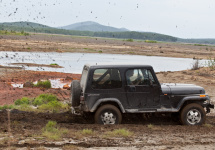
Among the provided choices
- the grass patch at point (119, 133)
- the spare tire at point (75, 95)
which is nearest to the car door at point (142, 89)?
the grass patch at point (119, 133)

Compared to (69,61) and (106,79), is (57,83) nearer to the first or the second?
(106,79)

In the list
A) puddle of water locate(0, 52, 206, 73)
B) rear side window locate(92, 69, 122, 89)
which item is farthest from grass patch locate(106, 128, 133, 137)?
puddle of water locate(0, 52, 206, 73)

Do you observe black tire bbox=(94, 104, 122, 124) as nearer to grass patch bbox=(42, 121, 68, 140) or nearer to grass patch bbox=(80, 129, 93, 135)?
grass patch bbox=(80, 129, 93, 135)

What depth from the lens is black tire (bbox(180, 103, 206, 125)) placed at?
35.1 feet

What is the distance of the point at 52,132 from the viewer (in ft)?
30.7

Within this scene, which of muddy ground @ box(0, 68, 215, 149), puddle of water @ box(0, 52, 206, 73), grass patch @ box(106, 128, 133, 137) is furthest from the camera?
puddle of water @ box(0, 52, 206, 73)

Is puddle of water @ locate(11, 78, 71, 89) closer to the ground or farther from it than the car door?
closer to the ground

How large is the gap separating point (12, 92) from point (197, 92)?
1156 centimetres

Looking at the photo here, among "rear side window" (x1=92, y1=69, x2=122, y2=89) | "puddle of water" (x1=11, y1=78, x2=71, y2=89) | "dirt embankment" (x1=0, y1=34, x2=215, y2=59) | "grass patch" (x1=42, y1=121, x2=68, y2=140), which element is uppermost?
"dirt embankment" (x1=0, y1=34, x2=215, y2=59)

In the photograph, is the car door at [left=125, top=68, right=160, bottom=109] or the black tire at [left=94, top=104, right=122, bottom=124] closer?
the black tire at [left=94, top=104, right=122, bottom=124]

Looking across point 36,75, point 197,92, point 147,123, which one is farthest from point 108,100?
point 36,75

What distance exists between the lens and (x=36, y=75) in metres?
27.1

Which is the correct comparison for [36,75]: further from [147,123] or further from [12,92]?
[147,123]

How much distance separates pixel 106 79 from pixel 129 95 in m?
0.83
